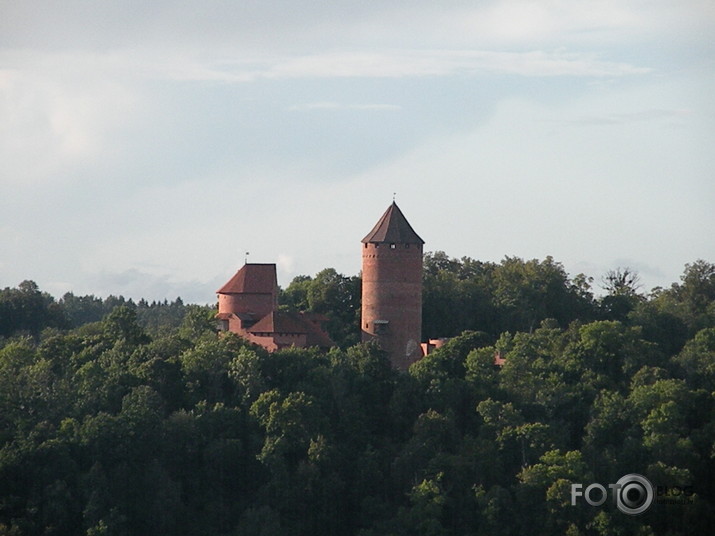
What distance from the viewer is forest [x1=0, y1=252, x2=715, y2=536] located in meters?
60.4

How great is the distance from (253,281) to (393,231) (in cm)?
Answer: 609

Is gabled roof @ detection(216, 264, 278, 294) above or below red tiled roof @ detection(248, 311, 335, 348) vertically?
above

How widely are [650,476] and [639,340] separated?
9967 mm

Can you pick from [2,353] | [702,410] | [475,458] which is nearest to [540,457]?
[475,458]

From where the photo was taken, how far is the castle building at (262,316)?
6950 cm

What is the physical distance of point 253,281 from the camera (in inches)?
2825

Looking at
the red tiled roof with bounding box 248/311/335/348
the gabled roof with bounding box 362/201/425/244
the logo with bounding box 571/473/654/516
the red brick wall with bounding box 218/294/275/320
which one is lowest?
the logo with bounding box 571/473/654/516

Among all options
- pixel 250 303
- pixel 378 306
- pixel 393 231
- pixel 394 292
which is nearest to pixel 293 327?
pixel 250 303

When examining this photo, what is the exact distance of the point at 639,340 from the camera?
7088cm

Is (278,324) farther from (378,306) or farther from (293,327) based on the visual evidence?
(378,306)

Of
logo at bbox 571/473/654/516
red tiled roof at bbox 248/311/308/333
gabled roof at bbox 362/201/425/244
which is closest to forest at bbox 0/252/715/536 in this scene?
logo at bbox 571/473/654/516

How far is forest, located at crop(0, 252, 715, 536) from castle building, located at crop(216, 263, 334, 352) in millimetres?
1610

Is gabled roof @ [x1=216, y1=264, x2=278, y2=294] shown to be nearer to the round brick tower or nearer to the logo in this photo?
the round brick tower

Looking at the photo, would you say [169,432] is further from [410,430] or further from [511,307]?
[511,307]
